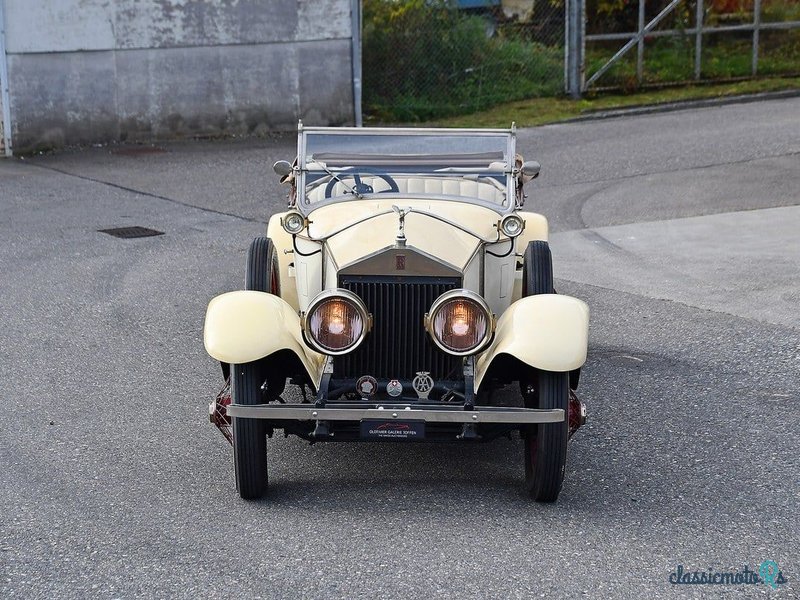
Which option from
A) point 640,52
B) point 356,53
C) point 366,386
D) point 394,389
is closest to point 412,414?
point 394,389

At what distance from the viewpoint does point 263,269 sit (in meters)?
6.32

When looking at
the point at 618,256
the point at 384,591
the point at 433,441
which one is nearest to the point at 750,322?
the point at 618,256

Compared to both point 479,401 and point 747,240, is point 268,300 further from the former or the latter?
point 747,240

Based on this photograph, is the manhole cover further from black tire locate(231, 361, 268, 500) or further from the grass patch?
black tire locate(231, 361, 268, 500)

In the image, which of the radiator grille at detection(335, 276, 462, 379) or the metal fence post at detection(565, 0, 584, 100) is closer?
the radiator grille at detection(335, 276, 462, 379)

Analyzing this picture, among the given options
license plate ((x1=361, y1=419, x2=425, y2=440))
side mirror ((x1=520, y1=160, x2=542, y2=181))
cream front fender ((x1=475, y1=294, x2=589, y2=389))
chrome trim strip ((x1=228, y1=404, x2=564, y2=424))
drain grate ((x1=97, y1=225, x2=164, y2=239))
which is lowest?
drain grate ((x1=97, y1=225, x2=164, y2=239))

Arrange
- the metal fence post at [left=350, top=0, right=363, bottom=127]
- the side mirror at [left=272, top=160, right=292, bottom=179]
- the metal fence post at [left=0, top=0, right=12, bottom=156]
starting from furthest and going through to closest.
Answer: the metal fence post at [left=350, top=0, right=363, bottom=127] < the metal fence post at [left=0, top=0, right=12, bottom=156] < the side mirror at [left=272, top=160, right=292, bottom=179]

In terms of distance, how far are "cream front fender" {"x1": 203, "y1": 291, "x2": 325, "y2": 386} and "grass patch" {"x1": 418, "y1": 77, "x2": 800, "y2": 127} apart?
11623 mm

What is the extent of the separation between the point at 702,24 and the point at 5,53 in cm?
1075

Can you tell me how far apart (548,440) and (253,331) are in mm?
1458

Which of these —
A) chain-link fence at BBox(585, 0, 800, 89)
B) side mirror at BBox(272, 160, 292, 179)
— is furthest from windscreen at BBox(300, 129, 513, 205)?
chain-link fence at BBox(585, 0, 800, 89)

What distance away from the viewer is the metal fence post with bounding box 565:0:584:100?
18.2 m

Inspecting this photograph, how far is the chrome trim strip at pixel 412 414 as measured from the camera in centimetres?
521

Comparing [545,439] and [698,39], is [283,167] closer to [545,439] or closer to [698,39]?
[545,439]
